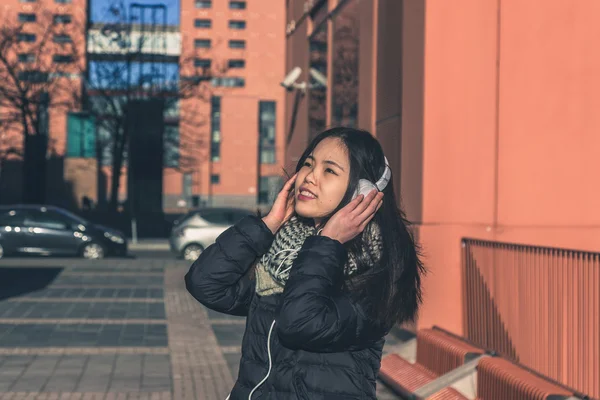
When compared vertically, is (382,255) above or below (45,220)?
above

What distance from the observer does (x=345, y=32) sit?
14172 mm

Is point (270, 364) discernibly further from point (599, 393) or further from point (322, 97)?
point (322, 97)

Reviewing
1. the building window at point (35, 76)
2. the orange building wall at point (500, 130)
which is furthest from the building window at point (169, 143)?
the orange building wall at point (500, 130)

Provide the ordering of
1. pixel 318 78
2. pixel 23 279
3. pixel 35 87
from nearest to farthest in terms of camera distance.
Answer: pixel 318 78 < pixel 23 279 < pixel 35 87

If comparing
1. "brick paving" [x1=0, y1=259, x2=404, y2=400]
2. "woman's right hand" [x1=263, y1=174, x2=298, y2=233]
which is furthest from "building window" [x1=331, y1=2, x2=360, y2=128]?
"woman's right hand" [x1=263, y1=174, x2=298, y2=233]

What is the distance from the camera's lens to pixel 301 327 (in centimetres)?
250

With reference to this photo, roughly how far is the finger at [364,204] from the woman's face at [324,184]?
0.23 ft

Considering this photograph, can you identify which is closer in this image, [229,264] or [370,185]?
[370,185]

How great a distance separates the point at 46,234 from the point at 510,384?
20903 mm

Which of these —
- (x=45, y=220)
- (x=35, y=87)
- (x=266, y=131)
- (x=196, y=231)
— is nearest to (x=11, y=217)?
(x=45, y=220)

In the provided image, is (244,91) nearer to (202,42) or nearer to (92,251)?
(202,42)

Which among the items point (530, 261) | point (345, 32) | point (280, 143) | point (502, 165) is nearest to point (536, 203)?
point (502, 165)

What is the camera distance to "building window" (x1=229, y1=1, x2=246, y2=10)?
95750 mm

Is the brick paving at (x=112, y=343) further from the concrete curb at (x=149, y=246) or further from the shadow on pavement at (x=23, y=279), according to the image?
the concrete curb at (x=149, y=246)
